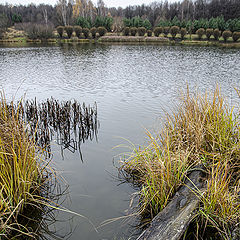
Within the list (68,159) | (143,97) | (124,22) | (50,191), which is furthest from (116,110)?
(124,22)

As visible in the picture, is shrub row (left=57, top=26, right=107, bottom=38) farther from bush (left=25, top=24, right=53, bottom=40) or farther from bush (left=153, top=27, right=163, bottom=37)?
bush (left=153, top=27, right=163, bottom=37)

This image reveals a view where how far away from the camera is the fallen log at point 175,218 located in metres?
2.06

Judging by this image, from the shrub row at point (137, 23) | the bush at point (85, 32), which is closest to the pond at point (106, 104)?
the bush at point (85, 32)

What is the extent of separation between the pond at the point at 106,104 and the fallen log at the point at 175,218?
0.52 metres

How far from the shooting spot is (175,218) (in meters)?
2.23

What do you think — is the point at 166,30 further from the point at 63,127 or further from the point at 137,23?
the point at 63,127

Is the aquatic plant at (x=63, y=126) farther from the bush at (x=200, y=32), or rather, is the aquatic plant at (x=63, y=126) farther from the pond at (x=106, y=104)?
the bush at (x=200, y=32)

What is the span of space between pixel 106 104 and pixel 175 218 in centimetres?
581

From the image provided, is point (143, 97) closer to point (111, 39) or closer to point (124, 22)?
→ point (111, 39)

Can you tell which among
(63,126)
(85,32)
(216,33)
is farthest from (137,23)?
(63,126)

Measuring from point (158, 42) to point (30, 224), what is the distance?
114 feet

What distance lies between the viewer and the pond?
297cm

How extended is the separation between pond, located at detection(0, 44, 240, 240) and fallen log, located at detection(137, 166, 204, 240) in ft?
1.70

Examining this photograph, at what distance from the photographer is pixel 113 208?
3.06 m
